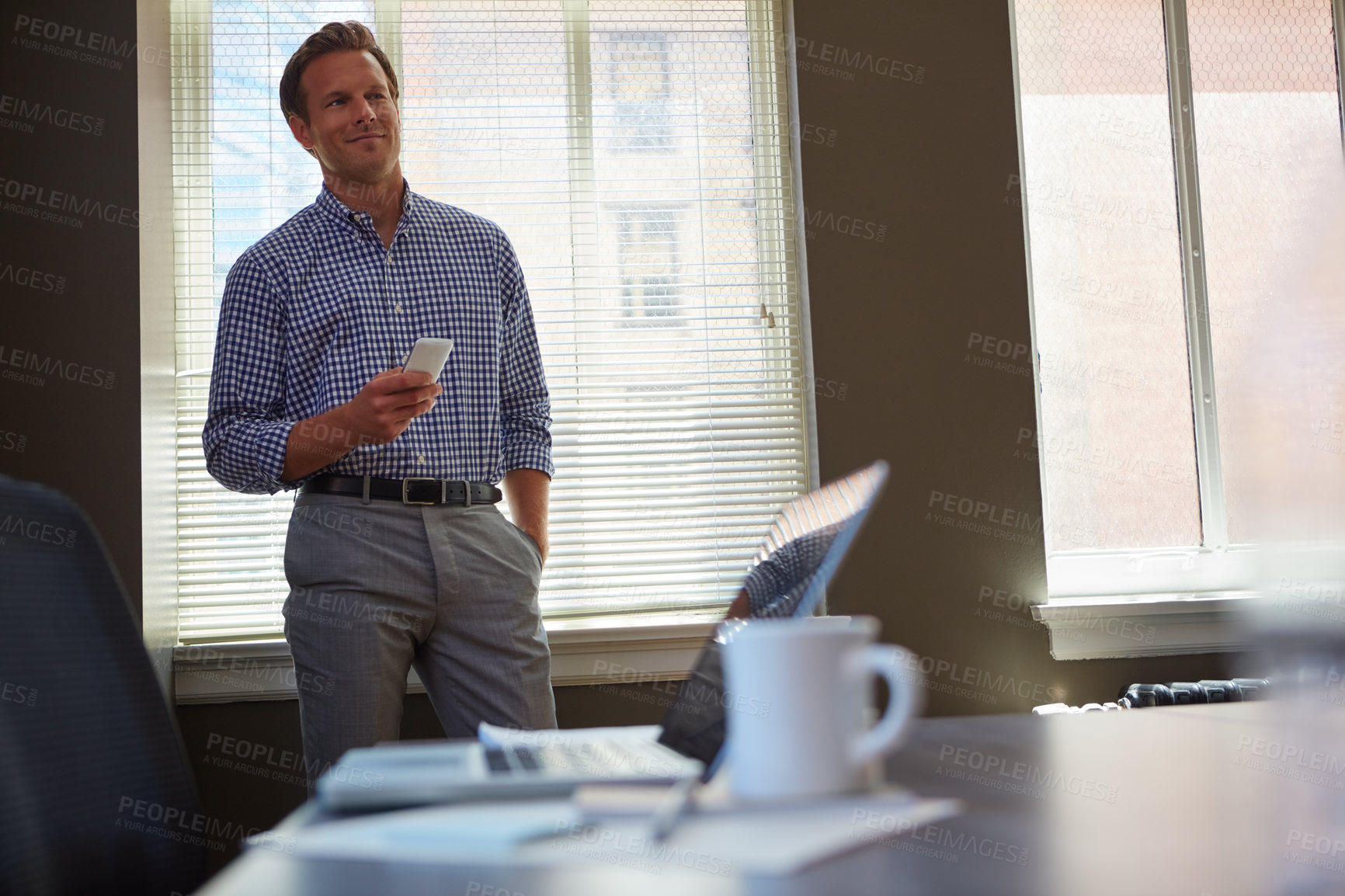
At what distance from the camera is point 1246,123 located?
10.8 feet

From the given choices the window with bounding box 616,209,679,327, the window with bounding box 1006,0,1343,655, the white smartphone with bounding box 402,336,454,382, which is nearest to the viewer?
the white smartphone with bounding box 402,336,454,382

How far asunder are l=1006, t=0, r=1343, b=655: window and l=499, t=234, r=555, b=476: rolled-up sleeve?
164 cm

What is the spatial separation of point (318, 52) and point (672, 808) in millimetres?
1938

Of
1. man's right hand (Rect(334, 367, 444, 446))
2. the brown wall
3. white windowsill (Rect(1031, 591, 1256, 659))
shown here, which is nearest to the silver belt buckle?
man's right hand (Rect(334, 367, 444, 446))

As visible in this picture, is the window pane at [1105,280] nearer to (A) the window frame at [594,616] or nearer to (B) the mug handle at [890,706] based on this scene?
(A) the window frame at [594,616]

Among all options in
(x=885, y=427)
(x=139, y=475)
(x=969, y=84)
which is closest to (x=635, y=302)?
(x=885, y=427)

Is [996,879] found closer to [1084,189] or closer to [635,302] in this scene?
[635,302]

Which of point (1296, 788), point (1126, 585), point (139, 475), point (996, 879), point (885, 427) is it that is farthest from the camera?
point (1126, 585)

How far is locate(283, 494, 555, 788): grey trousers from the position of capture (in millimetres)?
1876

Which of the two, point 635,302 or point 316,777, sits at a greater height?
point 635,302

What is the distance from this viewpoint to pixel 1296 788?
0.65 metres

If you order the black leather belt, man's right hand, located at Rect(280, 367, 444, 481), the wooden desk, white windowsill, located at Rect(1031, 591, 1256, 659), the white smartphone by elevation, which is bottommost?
white windowsill, located at Rect(1031, 591, 1256, 659)

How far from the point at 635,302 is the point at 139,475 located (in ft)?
4.47

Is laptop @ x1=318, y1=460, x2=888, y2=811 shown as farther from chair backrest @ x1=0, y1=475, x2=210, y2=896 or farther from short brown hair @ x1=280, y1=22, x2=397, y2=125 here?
short brown hair @ x1=280, y1=22, x2=397, y2=125
